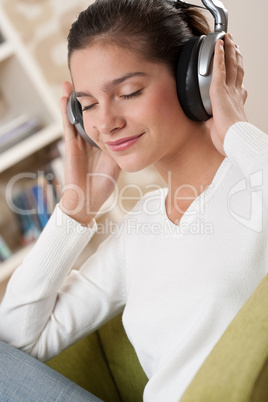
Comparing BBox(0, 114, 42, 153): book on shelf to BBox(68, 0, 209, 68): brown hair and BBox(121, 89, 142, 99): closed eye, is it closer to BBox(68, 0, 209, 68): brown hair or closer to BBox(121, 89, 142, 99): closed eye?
BBox(68, 0, 209, 68): brown hair

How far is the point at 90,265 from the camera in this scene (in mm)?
1268

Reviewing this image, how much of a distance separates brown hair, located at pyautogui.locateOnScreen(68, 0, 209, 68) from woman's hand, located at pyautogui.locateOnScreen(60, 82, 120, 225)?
234 mm

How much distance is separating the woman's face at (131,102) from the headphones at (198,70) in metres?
0.03

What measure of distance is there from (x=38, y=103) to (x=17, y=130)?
0.56 feet

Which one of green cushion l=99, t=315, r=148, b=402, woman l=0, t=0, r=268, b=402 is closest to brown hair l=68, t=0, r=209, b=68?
woman l=0, t=0, r=268, b=402

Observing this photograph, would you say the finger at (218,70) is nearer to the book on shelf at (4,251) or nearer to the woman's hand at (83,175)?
the woman's hand at (83,175)

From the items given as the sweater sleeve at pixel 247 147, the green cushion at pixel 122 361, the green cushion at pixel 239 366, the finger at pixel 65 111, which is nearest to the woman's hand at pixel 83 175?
the finger at pixel 65 111

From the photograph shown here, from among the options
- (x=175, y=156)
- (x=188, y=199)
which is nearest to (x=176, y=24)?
(x=175, y=156)

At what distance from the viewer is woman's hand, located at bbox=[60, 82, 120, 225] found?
4.02ft

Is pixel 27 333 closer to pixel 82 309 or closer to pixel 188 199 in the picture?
pixel 82 309

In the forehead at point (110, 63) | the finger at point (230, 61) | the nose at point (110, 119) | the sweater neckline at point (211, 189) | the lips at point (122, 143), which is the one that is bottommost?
the sweater neckline at point (211, 189)

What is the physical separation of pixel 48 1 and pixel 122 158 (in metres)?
1.86

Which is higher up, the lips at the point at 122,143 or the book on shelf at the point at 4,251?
the lips at the point at 122,143

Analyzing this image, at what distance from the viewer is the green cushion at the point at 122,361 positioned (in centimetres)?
127
